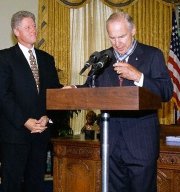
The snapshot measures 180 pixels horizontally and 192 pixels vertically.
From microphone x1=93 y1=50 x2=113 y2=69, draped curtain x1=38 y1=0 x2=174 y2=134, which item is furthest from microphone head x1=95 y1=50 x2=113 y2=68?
draped curtain x1=38 y1=0 x2=174 y2=134

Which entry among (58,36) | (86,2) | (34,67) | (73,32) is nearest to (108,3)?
(86,2)

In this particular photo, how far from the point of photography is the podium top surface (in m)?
1.49

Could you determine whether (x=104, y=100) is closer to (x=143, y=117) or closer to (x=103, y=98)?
(x=103, y=98)

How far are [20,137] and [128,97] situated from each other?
156cm

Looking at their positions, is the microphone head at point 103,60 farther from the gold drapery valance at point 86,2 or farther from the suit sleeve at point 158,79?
the gold drapery valance at point 86,2

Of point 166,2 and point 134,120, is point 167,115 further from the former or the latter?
point 134,120

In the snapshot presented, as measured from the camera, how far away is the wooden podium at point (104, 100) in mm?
1493

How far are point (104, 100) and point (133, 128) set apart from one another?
1.84 ft

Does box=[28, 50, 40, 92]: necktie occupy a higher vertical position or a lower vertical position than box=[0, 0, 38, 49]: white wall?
lower

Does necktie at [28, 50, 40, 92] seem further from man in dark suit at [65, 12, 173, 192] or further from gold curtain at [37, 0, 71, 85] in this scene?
gold curtain at [37, 0, 71, 85]

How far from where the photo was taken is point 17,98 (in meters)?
2.88

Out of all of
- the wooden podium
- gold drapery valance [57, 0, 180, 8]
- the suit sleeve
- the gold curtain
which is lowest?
the wooden podium

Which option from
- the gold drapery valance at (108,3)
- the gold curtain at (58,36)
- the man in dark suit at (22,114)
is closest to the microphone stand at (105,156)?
the man in dark suit at (22,114)

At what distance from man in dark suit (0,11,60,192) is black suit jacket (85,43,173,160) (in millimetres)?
927
